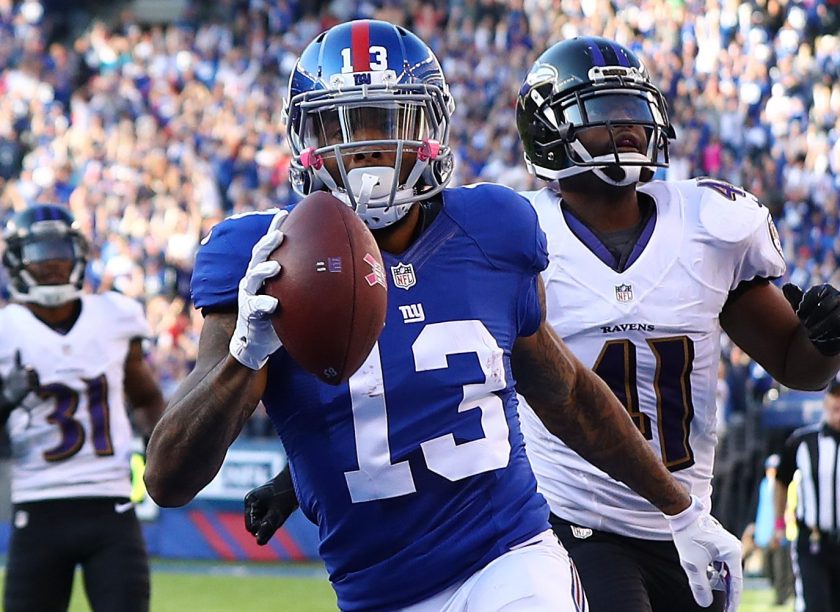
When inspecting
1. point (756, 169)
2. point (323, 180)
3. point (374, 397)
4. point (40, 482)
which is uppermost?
point (323, 180)

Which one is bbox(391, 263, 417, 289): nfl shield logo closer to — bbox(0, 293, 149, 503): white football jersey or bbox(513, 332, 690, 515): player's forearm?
bbox(513, 332, 690, 515): player's forearm

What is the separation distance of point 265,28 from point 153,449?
19.3 m

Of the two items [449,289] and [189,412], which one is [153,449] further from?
[449,289]

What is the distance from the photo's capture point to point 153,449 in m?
2.88

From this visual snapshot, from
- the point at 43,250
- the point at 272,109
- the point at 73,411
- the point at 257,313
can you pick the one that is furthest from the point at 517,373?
the point at 272,109

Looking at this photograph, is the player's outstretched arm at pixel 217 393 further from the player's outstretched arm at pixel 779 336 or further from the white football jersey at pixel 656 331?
the player's outstretched arm at pixel 779 336

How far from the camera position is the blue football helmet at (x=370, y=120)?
3.09 metres

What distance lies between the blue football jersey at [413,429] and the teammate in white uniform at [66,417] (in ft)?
9.14

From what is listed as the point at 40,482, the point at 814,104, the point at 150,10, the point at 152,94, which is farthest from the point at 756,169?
the point at 40,482

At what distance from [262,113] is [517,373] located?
15.2m

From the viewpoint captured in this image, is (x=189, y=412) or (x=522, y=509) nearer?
(x=189, y=412)

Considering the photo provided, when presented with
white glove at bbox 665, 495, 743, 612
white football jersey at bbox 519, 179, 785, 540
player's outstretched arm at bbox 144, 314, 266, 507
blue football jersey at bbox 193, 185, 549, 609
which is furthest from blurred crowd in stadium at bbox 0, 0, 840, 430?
player's outstretched arm at bbox 144, 314, 266, 507

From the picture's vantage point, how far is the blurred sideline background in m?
15.7

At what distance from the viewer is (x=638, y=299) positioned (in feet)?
13.5
